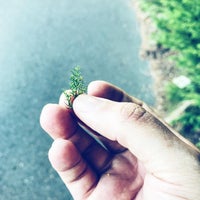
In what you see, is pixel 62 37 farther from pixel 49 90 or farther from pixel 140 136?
pixel 140 136

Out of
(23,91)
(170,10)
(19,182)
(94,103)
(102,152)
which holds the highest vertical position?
(170,10)

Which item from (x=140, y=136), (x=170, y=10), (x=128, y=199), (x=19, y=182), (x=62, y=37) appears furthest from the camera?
(x=62, y=37)

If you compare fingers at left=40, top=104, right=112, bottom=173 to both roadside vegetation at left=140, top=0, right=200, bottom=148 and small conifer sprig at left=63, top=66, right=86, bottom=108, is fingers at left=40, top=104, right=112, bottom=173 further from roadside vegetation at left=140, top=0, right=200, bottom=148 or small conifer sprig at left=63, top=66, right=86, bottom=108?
roadside vegetation at left=140, top=0, right=200, bottom=148

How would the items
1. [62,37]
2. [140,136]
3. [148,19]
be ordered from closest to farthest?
1. [140,136]
2. [62,37]
3. [148,19]

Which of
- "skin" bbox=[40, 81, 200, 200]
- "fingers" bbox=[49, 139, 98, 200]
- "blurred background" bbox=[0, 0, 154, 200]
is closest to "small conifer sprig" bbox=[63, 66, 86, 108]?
"skin" bbox=[40, 81, 200, 200]

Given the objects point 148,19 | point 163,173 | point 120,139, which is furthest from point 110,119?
point 148,19

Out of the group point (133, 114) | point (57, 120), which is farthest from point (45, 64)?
point (133, 114)

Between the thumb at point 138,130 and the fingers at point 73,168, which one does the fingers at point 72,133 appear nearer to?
the fingers at point 73,168
